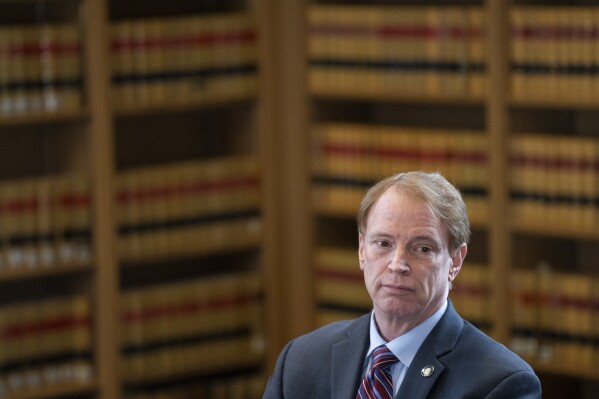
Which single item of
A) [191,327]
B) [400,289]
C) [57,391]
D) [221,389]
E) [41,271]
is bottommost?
[221,389]

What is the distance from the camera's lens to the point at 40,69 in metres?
4.67

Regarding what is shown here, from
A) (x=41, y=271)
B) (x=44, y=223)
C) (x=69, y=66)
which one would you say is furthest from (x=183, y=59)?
(x=41, y=271)

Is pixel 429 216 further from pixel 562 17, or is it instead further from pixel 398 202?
→ pixel 562 17

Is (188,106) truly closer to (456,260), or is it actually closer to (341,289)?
(341,289)

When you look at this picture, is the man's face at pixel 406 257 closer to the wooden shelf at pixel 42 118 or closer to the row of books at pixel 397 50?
the row of books at pixel 397 50

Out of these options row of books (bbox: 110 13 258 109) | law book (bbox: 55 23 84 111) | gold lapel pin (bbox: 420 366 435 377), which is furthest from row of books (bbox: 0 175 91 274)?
gold lapel pin (bbox: 420 366 435 377)

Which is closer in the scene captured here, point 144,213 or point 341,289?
point 144,213

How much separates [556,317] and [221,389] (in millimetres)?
1558

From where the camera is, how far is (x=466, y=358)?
252cm

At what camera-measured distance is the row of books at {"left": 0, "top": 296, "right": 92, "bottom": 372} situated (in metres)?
4.77

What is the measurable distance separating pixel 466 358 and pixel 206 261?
10.1ft

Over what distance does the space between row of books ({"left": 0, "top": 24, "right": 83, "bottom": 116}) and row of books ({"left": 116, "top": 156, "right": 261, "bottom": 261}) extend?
1.45 ft

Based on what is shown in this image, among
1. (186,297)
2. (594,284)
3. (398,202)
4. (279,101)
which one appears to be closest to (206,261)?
(186,297)

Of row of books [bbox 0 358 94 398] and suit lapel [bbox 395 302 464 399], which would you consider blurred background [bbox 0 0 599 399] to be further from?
suit lapel [bbox 395 302 464 399]
